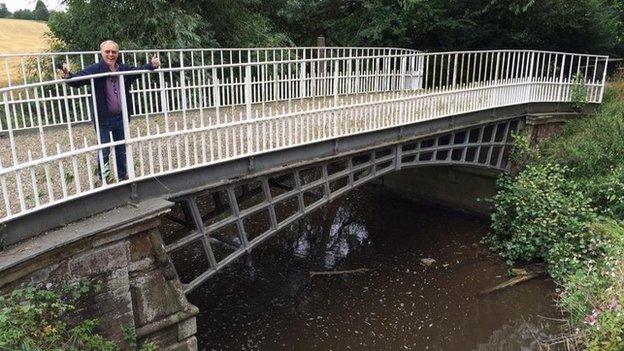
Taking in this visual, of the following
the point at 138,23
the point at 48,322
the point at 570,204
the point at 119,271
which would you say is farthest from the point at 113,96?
the point at 570,204

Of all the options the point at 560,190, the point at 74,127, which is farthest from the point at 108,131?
the point at 560,190

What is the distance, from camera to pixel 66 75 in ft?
17.5

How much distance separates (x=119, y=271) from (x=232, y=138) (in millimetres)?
2460

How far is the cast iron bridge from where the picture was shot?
5484 millimetres

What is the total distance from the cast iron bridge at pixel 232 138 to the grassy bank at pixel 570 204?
37.1 inches

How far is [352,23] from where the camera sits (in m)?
16.8

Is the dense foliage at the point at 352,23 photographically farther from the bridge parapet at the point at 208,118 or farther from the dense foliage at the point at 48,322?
the dense foliage at the point at 48,322

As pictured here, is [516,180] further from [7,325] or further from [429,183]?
[7,325]

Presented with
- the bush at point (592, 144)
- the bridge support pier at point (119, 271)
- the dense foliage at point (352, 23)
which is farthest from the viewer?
the dense foliage at point (352, 23)

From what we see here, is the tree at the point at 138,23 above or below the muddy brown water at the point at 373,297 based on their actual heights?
above

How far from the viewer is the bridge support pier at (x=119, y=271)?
4.78 m

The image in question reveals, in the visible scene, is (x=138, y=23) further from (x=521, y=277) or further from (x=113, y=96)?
(x=521, y=277)

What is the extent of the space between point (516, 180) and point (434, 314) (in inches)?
172

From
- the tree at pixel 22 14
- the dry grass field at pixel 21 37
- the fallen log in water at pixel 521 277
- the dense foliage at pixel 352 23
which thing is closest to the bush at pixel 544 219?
the fallen log in water at pixel 521 277
